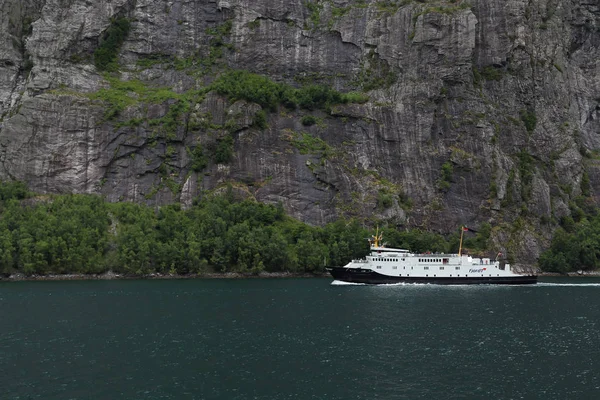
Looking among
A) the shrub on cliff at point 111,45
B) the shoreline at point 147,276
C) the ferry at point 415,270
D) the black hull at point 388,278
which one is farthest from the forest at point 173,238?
the shrub on cliff at point 111,45

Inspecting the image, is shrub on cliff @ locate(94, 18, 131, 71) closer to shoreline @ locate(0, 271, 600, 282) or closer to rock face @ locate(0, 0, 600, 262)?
rock face @ locate(0, 0, 600, 262)

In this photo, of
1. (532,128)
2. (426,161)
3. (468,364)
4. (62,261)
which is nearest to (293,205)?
(426,161)

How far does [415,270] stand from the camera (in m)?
120

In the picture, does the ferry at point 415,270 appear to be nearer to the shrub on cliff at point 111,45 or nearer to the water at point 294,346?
the water at point 294,346

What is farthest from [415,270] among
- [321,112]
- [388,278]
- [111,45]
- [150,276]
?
[111,45]

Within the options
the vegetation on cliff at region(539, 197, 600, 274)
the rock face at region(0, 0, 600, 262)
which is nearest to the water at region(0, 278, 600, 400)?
the vegetation on cliff at region(539, 197, 600, 274)

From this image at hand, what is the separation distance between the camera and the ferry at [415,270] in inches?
4707

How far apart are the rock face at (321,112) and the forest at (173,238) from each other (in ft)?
24.5

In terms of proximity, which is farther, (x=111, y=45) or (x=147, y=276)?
(x=111, y=45)

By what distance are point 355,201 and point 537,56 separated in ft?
220

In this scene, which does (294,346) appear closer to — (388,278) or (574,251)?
(388,278)

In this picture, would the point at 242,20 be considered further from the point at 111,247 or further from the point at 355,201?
the point at 111,247

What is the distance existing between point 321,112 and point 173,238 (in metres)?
54.0

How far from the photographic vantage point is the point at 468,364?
2152 inches
